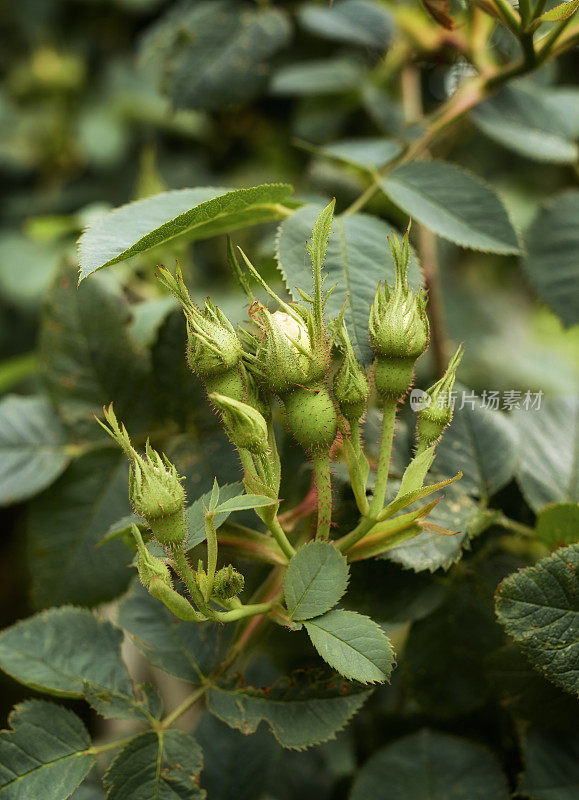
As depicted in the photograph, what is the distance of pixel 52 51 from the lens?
1.46 m

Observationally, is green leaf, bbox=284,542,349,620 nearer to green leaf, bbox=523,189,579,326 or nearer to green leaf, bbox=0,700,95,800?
green leaf, bbox=0,700,95,800

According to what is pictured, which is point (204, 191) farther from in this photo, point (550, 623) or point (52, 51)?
point (52, 51)

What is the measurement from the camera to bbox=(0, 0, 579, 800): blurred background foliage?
621 mm

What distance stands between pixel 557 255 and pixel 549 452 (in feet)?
0.90

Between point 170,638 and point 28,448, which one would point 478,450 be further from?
point 28,448

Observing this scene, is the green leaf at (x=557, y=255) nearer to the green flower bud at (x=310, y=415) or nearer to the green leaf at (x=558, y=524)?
the green leaf at (x=558, y=524)

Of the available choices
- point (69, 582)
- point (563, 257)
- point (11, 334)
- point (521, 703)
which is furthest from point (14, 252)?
point (521, 703)

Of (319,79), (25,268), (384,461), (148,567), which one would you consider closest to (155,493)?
(148,567)

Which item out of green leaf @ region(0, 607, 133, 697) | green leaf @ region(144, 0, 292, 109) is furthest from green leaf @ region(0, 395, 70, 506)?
green leaf @ region(144, 0, 292, 109)

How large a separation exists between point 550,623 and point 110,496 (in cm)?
41

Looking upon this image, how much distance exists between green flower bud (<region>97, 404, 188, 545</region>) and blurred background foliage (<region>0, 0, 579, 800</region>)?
15 cm

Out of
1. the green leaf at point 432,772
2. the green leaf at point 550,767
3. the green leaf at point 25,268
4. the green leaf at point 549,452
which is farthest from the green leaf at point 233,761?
the green leaf at point 25,268

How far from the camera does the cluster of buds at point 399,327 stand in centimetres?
41

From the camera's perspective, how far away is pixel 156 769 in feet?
1.57
